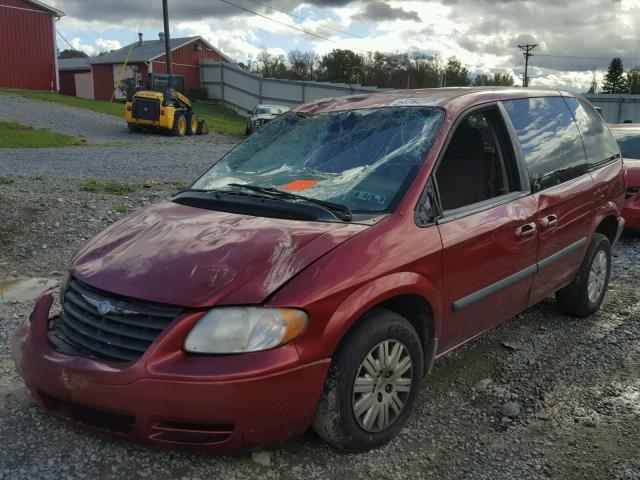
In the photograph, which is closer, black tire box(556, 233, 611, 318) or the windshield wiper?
the windshield wiper

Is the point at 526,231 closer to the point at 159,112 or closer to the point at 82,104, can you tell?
the point at 159,112

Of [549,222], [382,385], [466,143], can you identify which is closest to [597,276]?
[549,222]

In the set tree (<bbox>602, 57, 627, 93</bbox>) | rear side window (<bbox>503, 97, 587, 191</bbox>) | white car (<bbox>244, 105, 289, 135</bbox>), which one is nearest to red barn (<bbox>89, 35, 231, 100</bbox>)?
white car (<bbox>244, 105, 289, 135</bbox>)

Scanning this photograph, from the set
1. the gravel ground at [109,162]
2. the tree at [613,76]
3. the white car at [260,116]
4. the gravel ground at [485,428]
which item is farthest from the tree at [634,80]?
the gravel ground at [485,428]

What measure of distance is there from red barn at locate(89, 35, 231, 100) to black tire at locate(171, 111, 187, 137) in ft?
72.0

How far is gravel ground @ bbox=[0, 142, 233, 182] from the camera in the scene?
1224 centimetres

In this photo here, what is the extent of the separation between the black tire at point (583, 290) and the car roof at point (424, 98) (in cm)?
136

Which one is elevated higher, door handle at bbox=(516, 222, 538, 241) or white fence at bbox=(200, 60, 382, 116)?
white fence at bbox=(200, 60, 382, 116)

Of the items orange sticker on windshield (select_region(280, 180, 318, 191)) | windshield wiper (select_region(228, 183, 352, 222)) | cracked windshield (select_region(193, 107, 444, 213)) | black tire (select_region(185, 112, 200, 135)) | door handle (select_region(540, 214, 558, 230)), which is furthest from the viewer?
black tire (select_region(185, 112, 200, 135))

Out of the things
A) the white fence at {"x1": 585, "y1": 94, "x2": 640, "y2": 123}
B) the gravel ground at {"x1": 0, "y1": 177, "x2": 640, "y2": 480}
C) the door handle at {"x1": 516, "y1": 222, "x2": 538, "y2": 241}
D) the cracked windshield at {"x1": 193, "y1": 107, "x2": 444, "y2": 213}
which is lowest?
the gravel ground at {"x1": 0, "y1": 177, "x2": 640, "y2": 480}

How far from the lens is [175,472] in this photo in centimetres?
276

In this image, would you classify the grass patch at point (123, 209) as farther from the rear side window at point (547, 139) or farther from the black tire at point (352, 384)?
the black tire at point (352, 384)

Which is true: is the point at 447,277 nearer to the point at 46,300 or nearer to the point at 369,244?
the point at 369,244

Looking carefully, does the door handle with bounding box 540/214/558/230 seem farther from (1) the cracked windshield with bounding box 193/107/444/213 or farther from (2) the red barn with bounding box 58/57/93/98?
(2) the red barn with bounding box 58/57/93/98
